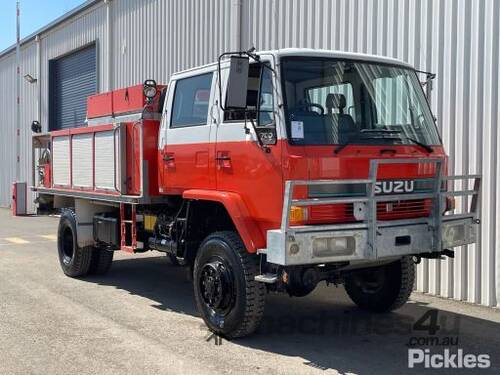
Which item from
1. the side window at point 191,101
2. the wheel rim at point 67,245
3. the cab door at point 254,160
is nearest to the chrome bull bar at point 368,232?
the cab door at point 254,160

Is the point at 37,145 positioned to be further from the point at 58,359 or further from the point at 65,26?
the point at 65,26

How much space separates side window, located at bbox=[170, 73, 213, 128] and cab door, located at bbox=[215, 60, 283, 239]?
429 mm

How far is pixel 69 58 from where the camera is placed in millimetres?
21578

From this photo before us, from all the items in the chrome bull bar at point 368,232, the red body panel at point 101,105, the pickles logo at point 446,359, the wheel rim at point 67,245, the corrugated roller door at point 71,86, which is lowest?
the pickles logo at point 446,359

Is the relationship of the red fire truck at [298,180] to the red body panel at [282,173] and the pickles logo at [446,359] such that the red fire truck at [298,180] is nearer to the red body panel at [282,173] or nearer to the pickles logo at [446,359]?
the red body panel at [282,173]

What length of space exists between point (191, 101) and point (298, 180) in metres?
2.04

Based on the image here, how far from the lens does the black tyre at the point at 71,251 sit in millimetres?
9039

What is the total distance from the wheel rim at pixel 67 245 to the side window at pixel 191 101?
11.1ft

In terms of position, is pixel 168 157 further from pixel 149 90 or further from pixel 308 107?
pixel 308 107

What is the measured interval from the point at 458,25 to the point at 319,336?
4347 mm

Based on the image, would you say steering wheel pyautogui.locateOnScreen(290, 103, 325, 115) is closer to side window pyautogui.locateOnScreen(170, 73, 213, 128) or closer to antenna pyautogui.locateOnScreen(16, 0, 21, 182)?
side window pyautogui.locateOnScreen(170, 73, 213, 128)

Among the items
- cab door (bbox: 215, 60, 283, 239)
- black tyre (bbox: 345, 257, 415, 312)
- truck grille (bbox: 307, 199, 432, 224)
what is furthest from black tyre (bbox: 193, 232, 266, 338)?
black tyre (bbox: 345, 257, 415, 312)

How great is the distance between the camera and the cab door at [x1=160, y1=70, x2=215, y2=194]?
20.6 ft

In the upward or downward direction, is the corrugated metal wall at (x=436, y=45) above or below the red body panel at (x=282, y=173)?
above
